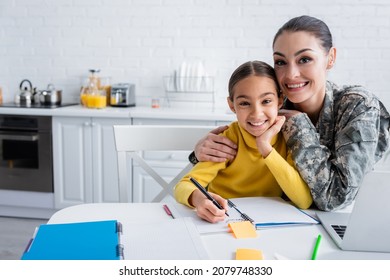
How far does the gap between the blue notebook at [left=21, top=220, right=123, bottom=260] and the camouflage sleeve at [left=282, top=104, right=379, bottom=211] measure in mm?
575

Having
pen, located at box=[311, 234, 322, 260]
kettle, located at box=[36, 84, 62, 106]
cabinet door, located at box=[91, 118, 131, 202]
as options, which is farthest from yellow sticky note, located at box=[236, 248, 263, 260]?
kettle, located at box=[36, 84, 62, 106]

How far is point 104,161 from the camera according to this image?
337cm

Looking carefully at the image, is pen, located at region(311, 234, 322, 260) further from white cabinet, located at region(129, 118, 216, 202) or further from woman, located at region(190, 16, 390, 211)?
white cabinet, located at region(129, 118, 216, 202)

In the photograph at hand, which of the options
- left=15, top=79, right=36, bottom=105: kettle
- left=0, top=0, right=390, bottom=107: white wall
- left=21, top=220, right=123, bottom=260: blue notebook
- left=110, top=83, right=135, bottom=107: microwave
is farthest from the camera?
left=15, top=79, right=36, bottom=105: kettle

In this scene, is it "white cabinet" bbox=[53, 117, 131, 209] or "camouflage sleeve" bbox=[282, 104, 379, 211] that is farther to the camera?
"white cabinet" bbox=[53, 117, 131, 209]

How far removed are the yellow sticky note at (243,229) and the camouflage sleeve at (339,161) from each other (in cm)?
27

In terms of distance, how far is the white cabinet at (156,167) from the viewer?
3.27 metres

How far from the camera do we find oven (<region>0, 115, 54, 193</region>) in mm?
3398

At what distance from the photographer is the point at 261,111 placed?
1366 millimetres

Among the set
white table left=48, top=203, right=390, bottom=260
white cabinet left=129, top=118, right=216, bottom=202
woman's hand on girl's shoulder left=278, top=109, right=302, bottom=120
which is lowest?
white cabinet left=129, top=118, right=216, bottom=202

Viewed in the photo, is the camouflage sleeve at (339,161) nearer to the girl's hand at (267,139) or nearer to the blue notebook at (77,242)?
the girl's hand at (267,139)

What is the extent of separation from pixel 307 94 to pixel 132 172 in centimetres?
213

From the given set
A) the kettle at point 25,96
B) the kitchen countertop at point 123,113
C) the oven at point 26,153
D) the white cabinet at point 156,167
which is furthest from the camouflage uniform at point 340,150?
the kettle at point 25,96
